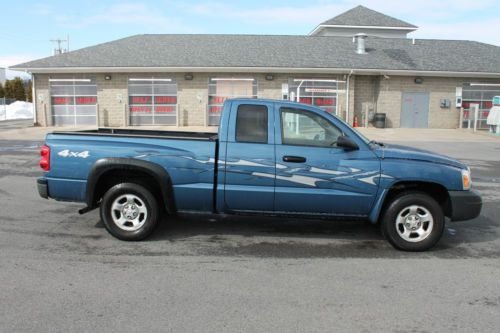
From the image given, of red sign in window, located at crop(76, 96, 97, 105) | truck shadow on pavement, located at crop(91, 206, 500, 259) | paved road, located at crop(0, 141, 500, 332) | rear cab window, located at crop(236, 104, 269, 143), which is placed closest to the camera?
paved road, located at crop(0, 141, 500, 332)

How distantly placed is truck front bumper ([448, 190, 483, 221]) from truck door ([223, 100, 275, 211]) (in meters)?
2.21

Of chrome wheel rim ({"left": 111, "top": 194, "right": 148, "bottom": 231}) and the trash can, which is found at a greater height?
the trash can

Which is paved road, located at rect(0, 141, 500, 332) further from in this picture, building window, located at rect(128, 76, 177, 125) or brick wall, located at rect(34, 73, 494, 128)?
building window, located at rect(128, 76, 177, 125)

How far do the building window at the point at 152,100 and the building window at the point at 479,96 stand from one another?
17508mm

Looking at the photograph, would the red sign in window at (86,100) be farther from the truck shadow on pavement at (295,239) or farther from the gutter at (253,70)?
the truck shadow on pavement at (295,239)

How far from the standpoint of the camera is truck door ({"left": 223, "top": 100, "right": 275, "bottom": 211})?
5469 mm

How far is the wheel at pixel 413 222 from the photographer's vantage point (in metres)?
5.48

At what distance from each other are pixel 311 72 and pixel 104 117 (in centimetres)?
1240

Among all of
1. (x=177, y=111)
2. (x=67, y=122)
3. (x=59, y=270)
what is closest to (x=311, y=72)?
(x=177, y=111)

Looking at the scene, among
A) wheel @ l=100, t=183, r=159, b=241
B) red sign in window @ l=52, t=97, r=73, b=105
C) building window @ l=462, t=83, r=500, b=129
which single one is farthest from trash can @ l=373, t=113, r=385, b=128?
wheel @ l=100, t=183, r=159, b=241

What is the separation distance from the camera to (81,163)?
5582 millimetres

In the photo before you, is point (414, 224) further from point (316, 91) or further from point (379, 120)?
point (379, 120)

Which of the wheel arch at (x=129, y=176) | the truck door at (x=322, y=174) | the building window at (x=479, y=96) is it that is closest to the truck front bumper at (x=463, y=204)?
the truck door at (x=322, y=174)

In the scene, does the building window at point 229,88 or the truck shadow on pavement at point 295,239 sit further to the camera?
the building window at point 229,88
